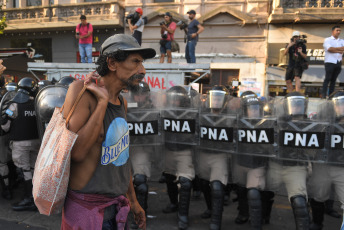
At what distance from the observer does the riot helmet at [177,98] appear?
3.93m

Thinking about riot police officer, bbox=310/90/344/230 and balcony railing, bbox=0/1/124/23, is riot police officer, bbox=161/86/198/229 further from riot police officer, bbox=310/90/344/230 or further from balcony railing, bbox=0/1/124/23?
balcony railing, bbox=0/1/124/23

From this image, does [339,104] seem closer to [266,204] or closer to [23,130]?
[266,204]

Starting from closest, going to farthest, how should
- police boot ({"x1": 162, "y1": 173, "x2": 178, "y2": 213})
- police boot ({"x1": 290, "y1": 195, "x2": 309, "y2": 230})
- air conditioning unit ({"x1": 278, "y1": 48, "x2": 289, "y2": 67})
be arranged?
police boot ({"x1": 290, "y1": 195, "x2": 309, "y2": 230}), police boot ({"x1": 162, "y1": 173, "x2": 178, "y2": 213}), air conditioning unit ({"x1": 278, "y1": 48, "x2": 289, "y2": 67})

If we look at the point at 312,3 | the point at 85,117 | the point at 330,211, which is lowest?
the point at 330,211

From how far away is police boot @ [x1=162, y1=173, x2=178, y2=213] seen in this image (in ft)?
13.7

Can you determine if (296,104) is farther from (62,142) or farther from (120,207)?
(62,142)

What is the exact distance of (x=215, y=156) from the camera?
3709mm

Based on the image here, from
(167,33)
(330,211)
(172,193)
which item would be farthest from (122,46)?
(167,33)

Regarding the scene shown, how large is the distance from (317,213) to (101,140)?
10.8 ft

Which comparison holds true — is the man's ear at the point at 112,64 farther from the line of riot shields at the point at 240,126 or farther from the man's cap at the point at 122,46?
the line of riot shields at the point at 240,126

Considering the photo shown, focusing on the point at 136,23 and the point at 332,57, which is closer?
the point at 332,57

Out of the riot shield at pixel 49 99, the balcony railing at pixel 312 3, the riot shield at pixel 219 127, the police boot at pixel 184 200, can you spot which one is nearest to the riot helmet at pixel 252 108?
the riot shield at pixel 219 127

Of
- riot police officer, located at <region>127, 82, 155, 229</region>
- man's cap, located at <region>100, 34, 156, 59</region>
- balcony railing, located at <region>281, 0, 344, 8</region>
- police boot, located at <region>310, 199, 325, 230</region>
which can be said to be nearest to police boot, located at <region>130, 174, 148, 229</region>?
riot police officer, located at <region>127, 82, 155, 229</region>

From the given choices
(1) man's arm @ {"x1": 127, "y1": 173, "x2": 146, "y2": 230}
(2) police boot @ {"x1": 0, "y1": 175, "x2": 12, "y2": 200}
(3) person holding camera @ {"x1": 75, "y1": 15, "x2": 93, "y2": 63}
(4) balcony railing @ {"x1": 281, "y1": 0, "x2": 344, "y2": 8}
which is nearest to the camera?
(1) man's arm @ {"x1": 127, "y1": 173, "x2": 146, "y2": 230}
